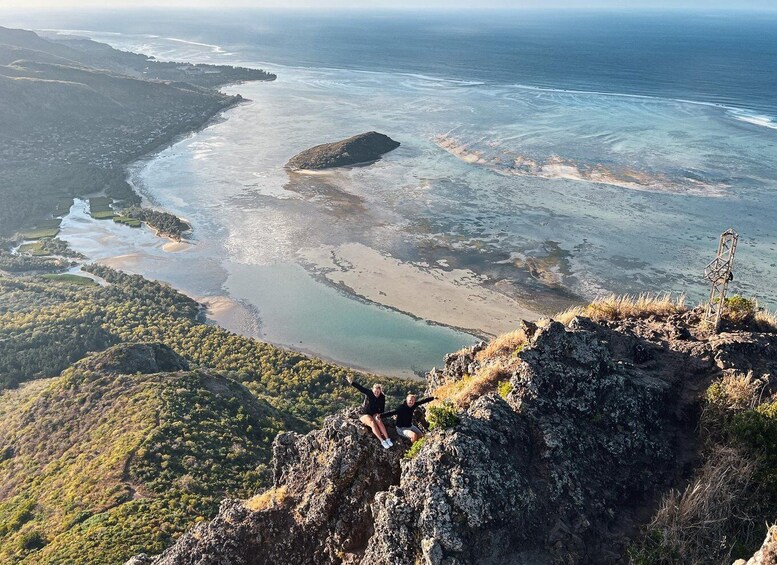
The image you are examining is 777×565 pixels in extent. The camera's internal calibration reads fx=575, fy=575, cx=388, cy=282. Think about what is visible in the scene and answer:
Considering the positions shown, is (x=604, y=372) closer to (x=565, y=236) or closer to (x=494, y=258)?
(x=494, y=258)

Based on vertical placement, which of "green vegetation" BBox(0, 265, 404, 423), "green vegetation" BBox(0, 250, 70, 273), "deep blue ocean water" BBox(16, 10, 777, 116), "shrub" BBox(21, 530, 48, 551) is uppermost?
"deep blue ocean water" BBox(16, 10, 777, 116)

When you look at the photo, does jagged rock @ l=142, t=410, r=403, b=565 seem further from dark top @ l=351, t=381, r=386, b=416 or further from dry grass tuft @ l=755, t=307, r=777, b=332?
dry grass tuft @ l=755, t=307, r=777, b=332

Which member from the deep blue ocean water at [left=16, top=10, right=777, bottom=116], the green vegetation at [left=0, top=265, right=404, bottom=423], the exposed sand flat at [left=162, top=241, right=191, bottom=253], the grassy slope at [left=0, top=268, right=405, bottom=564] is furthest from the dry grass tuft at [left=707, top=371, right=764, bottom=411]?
the deep blue ocean water at [left=16, top=10, right=777, bottom=116]

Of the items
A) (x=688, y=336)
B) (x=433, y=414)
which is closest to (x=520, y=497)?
(x=433, y=414)

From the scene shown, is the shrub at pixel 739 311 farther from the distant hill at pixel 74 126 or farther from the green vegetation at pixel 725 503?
the distant hill at pixel 74 126

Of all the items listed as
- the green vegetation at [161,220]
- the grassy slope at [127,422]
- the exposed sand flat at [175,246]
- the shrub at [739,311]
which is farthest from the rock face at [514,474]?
the green vegetation at [161,220]

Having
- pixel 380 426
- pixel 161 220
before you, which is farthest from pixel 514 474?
pixel 161 220
